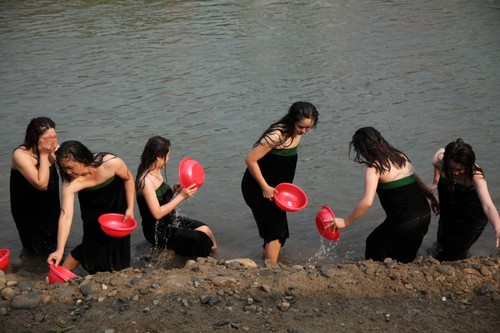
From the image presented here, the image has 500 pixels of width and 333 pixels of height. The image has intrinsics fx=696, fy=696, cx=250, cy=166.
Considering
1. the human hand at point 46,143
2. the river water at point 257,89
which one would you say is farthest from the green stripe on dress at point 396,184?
the human hand at point 46,143

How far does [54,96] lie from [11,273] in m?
6.81

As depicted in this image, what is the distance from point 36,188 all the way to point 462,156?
419 centimetres

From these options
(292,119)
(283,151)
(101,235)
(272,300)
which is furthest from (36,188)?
(272,300)

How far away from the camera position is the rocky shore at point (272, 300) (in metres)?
5.00

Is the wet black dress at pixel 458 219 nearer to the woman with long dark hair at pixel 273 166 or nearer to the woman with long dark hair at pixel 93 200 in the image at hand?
the woman with long dark hair at pixel 273 166

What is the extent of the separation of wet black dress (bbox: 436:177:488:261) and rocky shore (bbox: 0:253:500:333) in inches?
21.2

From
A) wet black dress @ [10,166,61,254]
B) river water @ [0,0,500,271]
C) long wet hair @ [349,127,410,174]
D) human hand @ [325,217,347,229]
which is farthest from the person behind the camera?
river water @ [0,0,500,271]

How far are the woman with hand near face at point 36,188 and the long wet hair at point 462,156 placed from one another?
370cm

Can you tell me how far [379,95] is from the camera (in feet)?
40.2

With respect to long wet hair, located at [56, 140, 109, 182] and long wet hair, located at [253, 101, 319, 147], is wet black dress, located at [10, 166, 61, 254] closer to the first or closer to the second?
long wet hair, located at [56, 140, 109, 182]

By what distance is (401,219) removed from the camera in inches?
244

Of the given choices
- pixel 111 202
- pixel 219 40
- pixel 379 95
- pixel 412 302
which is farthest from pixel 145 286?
pixel 219 40

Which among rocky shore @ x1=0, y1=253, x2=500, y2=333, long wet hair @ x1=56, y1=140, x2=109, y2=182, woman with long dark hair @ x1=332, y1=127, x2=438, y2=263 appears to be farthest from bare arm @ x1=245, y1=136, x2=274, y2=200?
long wet hair @ x1=56, y1=140, x2=109, y2=182

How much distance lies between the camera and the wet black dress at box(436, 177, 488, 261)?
248 inches
